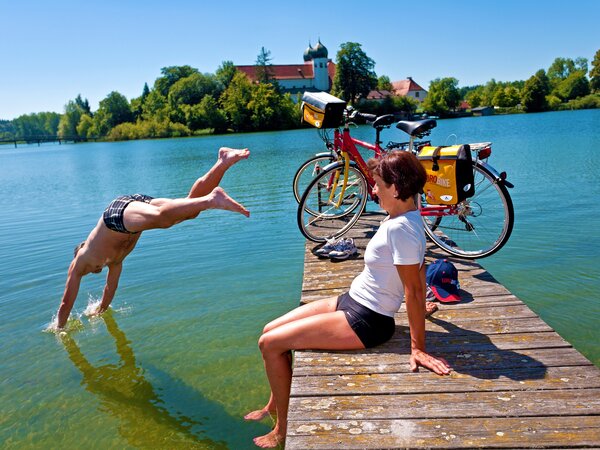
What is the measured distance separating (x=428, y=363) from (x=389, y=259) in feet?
2.40

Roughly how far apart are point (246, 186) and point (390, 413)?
617 inches

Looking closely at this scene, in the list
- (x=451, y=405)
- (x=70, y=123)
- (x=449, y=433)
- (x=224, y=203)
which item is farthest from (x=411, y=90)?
(x=449, y=433)

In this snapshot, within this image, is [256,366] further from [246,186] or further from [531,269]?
[246,186]

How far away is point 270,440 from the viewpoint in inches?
146

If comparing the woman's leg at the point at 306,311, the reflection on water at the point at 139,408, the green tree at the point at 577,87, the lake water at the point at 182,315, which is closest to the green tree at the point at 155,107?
the lake water at the point at 182,315

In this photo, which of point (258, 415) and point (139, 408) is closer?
point (258, 415)

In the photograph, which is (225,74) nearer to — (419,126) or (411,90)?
(411,90)

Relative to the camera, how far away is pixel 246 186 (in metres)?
17.9

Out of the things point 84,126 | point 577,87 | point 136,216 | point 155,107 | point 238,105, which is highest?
point 155,107

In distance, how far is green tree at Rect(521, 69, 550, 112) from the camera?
348ft

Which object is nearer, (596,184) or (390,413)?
(390,413)

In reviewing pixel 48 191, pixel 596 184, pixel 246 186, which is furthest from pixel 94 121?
pixel 596 184

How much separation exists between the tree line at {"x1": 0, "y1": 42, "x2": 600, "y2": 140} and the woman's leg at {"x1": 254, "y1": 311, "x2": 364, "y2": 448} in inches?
3347

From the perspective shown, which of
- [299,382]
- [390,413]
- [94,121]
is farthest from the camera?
[94,121]
